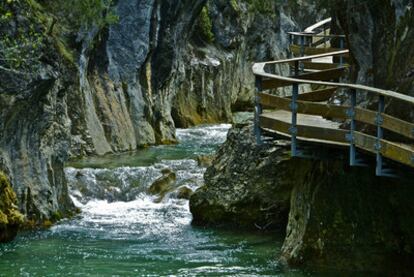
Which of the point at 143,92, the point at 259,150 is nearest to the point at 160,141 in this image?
the point at 143,92

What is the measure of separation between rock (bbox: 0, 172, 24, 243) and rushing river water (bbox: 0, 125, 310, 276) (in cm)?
27

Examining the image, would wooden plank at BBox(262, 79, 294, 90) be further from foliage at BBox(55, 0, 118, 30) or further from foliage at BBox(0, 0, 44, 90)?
foliage at BBox(55, 0, 118, 30)

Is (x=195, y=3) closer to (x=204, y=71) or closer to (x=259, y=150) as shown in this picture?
(x=204, y=71)

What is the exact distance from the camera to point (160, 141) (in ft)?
119

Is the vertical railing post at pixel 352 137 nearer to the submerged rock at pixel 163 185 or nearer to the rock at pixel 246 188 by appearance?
the rock at pixel 246 188

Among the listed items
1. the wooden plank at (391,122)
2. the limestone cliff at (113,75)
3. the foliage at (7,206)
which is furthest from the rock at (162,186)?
the wooden plank at (391,122)

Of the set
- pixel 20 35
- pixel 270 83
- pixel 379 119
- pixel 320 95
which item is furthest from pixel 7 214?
pixel 379 119

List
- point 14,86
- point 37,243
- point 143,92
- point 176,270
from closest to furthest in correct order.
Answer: point 176,270 → point 37,243 → point 14,86 → point 143,92

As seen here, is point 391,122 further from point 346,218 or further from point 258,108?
point 258,108

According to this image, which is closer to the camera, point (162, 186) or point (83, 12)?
point (162, 186)

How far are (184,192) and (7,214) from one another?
6.87 meters

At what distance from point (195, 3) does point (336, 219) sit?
23.8m

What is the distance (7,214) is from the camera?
18.0m

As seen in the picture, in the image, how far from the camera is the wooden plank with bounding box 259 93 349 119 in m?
13.2
